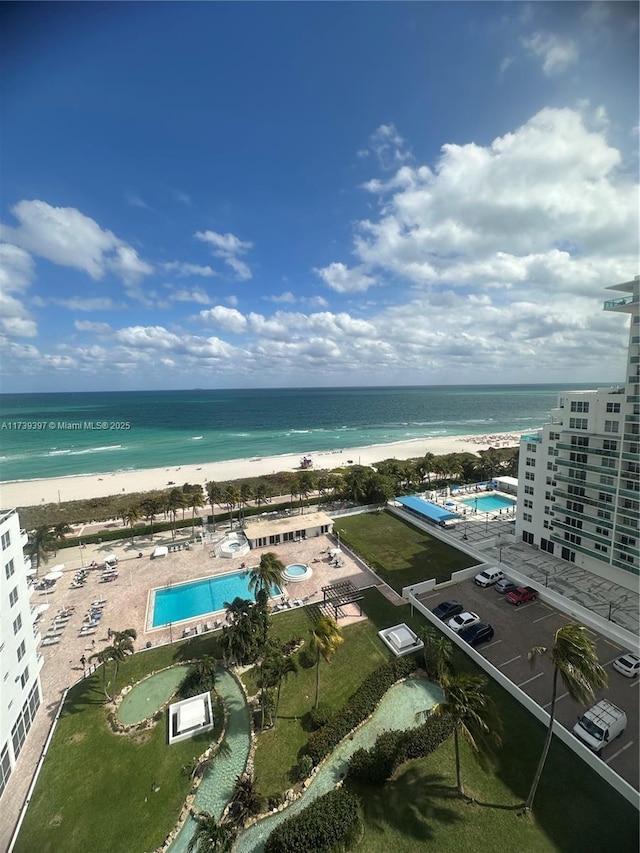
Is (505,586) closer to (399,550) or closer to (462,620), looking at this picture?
(462,620)

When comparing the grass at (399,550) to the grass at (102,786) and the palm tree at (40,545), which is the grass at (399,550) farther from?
the palm tree at (40,545)

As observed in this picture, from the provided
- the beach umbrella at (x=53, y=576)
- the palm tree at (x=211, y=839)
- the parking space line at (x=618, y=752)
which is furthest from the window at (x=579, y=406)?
the beach umbrella at (x=53, y=576)

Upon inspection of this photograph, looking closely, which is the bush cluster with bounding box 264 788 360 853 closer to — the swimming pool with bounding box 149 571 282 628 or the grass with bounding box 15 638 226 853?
the grass with bounding box 15 638 226 853

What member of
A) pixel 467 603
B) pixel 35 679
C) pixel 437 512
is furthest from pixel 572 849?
pixel 437 512

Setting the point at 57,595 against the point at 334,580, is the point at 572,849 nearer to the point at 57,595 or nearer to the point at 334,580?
the point at 334,580

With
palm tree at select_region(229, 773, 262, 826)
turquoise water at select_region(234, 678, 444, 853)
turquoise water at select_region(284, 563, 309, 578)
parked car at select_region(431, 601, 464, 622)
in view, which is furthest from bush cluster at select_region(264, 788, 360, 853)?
turquoise water at select_region(284, 563, 309, 578)

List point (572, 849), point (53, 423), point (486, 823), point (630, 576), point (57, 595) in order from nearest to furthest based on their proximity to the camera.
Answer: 1. point (572, 849)
2. point (486, 823)
3. point (630, 576)
4. point (57, 595)
5. point (53, 423)
